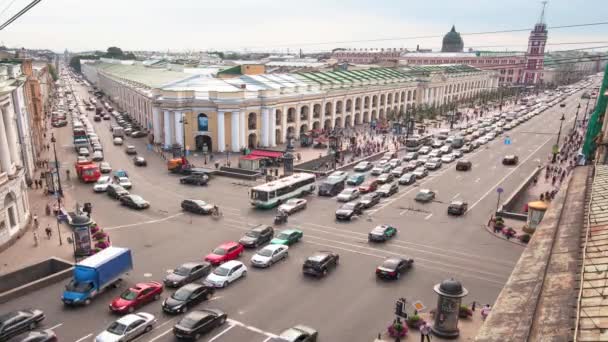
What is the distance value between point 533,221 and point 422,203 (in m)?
9.28

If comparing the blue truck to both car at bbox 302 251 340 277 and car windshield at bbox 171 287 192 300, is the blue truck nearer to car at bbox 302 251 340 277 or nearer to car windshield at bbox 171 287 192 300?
car windshield at bbox 171 287 192 300

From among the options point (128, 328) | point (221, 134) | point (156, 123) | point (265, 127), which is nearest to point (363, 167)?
point (265, 127)

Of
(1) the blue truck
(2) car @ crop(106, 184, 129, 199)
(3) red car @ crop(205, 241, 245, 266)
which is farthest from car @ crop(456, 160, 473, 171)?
(1) the blue truck

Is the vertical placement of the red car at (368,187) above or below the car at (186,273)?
below

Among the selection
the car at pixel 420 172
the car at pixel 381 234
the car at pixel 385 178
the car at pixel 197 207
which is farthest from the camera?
the car at pixel 420 172

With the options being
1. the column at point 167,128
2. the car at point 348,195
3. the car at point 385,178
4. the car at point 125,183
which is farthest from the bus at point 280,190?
the column at point 167,128

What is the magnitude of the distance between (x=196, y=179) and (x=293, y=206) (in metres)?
12.4

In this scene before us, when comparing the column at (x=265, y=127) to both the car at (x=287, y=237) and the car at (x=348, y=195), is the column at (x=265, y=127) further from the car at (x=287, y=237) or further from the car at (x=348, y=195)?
the car at (x=287, y=237)

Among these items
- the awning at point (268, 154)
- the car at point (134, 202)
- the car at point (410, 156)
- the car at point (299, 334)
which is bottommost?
the car at point (410, 156)

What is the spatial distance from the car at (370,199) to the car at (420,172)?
365 inches

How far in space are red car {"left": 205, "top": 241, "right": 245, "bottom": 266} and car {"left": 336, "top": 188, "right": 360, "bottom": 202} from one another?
519 inches

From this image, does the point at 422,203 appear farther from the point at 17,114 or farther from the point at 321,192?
the point at 17,114

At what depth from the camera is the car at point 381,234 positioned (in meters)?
28.0

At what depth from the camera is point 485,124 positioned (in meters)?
82.4
